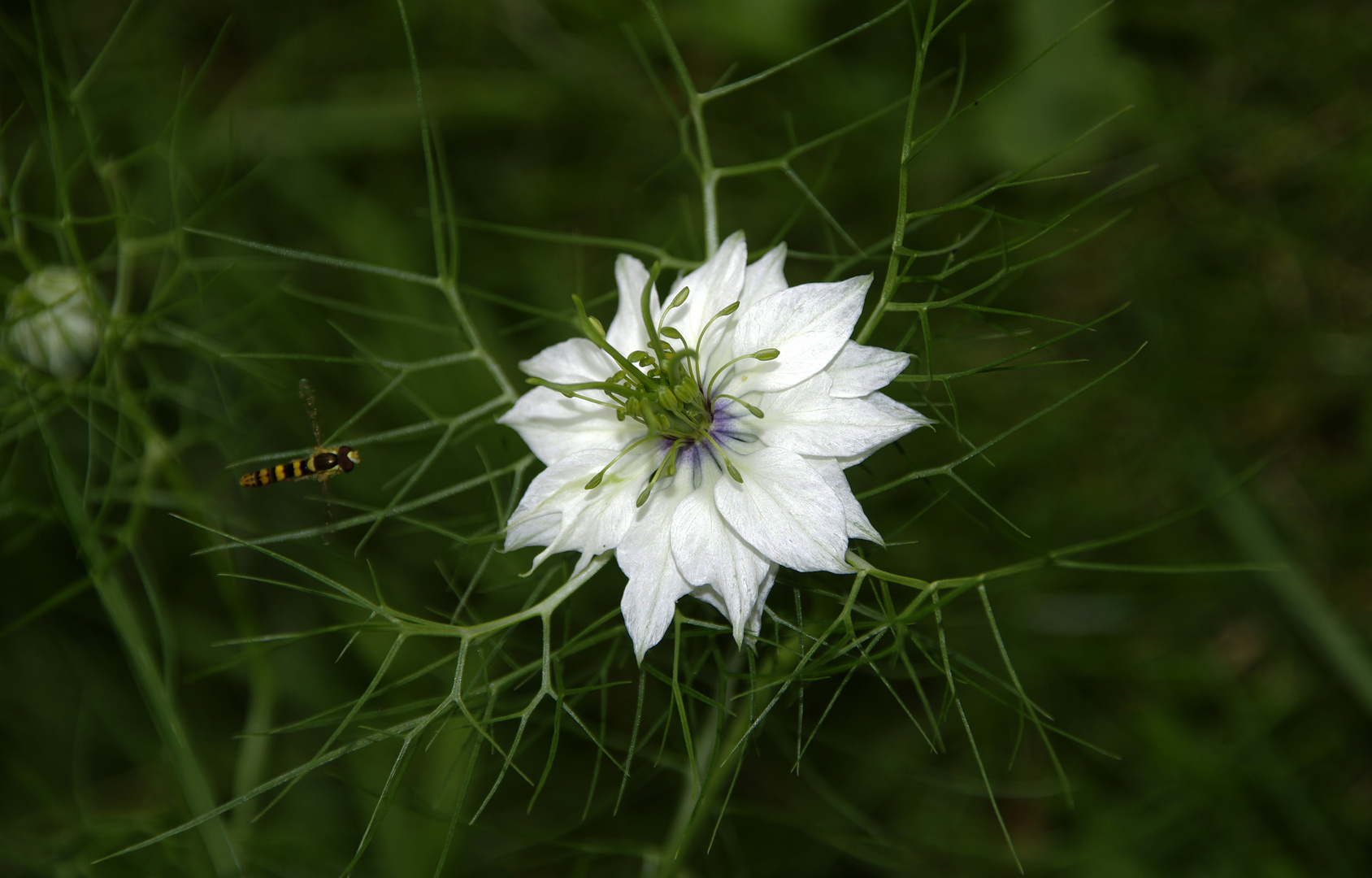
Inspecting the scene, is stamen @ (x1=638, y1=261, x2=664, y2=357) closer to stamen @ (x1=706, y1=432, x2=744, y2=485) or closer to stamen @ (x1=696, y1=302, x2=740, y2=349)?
stamen @ (x1=696, y1=302, x2=740, y2=349)

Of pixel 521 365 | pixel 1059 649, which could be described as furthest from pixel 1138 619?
pixel 521 365

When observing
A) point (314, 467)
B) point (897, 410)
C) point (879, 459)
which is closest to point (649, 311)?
point (897, 410)

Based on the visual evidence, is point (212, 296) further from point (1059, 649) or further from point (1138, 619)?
point (1138, 619)

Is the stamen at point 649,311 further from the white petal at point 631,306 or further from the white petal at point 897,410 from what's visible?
the white petal at point 897,410

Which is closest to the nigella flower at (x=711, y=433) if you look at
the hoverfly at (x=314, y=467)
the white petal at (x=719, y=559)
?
the white petal at (x=719, y=559)

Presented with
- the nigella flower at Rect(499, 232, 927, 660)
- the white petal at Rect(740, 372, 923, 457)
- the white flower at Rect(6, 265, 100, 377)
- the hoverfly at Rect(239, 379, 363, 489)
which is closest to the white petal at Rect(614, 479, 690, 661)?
the nigella flower at Rect(499, 232, 927, 660)

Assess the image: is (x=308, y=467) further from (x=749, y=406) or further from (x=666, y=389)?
(x=749, y=406)

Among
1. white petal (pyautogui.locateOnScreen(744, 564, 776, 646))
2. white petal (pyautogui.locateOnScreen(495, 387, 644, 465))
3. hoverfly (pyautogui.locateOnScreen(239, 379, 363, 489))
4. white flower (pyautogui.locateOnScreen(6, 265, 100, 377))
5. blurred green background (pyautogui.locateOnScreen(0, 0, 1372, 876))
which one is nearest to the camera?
white petal (pyautogui.locateOnScreen(744, 564, 776, 646))
